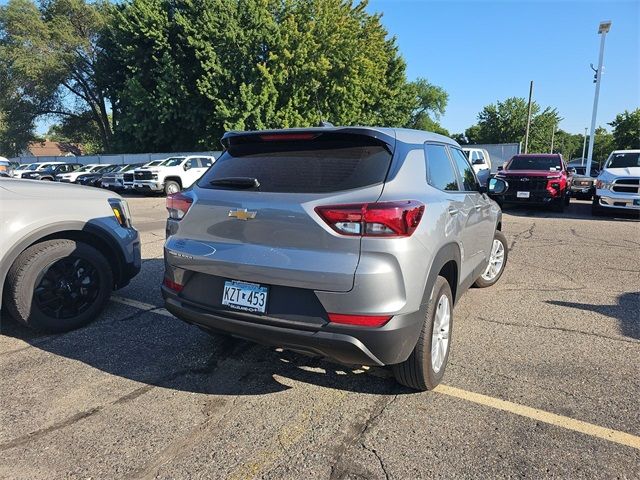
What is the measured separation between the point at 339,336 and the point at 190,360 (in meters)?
1.53

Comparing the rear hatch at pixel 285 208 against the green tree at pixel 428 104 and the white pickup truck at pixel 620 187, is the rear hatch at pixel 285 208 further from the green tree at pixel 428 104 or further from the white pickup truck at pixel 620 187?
the green tree at pixel 428 104

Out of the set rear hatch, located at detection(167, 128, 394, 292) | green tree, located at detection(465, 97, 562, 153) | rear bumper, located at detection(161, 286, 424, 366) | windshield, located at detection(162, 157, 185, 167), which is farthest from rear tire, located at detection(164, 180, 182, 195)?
green tree, located at detection(465, 97, 562, 153)

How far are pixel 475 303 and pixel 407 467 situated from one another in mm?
2994

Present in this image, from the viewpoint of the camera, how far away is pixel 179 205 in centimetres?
314

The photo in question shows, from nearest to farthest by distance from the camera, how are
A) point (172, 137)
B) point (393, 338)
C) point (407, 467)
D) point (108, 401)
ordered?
point (407, 467), point (393, 338), point (108, 401), point (172, 137)

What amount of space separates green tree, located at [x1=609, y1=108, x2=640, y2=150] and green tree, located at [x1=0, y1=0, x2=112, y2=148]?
2115 inches

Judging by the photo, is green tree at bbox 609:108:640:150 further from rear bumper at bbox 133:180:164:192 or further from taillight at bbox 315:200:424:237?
taillight at bbox 315:200:424:237

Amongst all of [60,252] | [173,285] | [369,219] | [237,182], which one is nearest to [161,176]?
[60,252]

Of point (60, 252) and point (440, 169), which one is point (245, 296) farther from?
point (60, 252)

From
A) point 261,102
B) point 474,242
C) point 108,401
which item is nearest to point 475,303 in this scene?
point 474,242

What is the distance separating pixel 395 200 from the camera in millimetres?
2523

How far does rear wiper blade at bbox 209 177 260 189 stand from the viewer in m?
2.87

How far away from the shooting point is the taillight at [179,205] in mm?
3090

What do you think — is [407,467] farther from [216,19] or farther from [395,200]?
[216,19]
